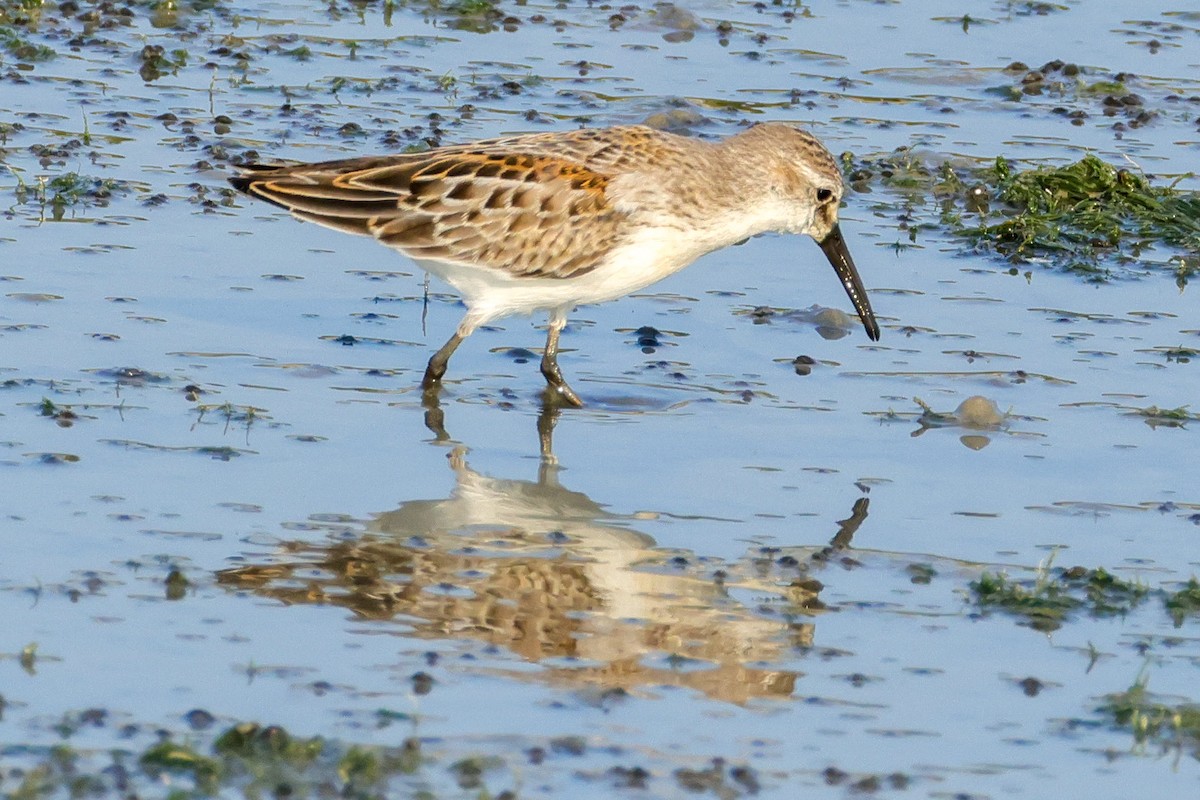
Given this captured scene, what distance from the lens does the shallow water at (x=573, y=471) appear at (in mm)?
7156

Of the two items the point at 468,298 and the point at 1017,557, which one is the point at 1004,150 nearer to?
the point at 468,298

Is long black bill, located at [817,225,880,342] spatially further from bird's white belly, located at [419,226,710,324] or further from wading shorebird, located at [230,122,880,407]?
bird's white belly, located at [419,226,710,324]

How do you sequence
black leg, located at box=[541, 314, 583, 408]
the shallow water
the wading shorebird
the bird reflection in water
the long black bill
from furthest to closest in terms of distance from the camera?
1. the long black bill
2. black leg, located at box=[541, 314, 583, 408]
3. the wading shorebird
4. the bird reflection in water
5. the shallow water

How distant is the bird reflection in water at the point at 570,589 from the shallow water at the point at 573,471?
0.9 inches

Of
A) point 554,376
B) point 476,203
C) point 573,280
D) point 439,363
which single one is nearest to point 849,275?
point 573,280

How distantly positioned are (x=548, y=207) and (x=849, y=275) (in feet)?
6.43

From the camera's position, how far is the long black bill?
11.6 meters

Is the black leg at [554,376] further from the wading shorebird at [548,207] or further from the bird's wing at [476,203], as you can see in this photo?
the bird's wing at [476,203]

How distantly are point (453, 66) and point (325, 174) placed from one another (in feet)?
19.6

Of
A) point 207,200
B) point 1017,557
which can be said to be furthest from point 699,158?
point 207,200

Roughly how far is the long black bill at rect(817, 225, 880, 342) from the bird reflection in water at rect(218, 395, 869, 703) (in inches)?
95.0

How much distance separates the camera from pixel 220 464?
A: 9.45 meters

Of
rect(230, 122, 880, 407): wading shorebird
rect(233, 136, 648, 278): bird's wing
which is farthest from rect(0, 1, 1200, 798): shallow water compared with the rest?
rect(233, 136, 648, 278): bird's wing

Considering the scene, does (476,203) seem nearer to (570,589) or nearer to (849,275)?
(849,275)
